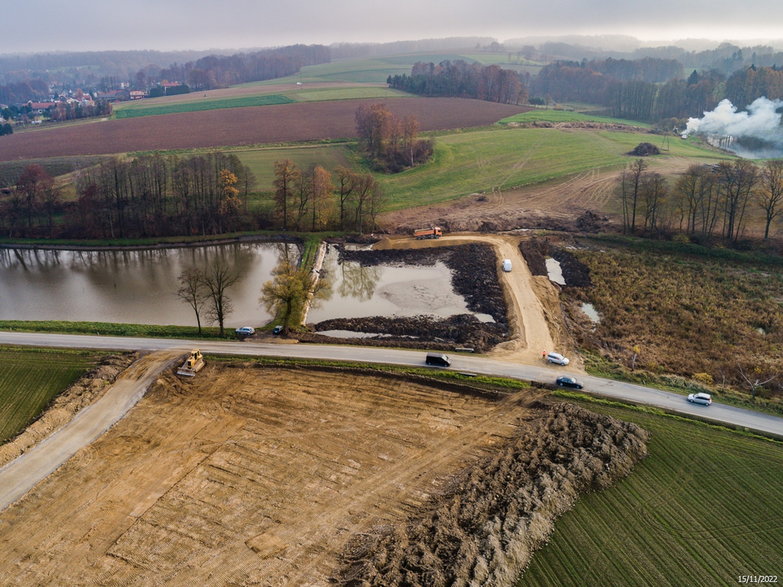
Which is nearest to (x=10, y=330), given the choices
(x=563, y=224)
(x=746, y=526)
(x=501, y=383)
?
(x=501, y=383)

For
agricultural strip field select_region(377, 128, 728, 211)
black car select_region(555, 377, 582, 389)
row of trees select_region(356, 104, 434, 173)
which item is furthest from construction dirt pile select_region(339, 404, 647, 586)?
row of trees select_region(356, 104, 434, 173)

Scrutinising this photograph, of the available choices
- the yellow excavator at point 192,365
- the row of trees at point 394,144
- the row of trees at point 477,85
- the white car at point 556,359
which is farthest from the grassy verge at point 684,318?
the row of trees at point 477,85

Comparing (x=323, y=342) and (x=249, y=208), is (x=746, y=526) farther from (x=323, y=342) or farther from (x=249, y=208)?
(x=249, y=208)

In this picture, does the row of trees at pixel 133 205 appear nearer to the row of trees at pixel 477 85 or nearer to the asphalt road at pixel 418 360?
the asphalt road at pixel 418 360

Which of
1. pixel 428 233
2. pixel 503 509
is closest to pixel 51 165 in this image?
pixel 428 233

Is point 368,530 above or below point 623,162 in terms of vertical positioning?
below

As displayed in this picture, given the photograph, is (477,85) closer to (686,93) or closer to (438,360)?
(686,93)

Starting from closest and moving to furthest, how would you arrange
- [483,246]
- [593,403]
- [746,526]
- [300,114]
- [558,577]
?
[558,577] → [746,526] → [593,403] → [483,246] → [300,114]
